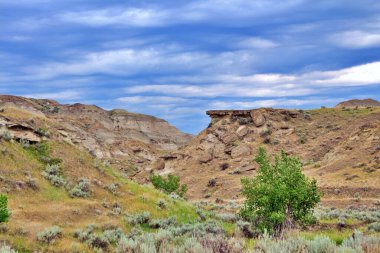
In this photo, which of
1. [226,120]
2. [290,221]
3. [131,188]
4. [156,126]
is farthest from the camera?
[156,126]

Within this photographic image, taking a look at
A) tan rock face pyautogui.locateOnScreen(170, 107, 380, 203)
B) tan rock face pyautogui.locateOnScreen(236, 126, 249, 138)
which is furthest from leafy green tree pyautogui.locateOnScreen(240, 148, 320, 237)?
tan rock face pyautogui.locateOnScreen(236, 126, 249, 138)

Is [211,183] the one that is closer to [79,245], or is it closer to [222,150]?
[222,150]

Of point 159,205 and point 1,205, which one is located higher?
point 1,205

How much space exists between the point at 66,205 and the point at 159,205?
6.50m

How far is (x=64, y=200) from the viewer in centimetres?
2270

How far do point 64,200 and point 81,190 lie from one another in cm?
195

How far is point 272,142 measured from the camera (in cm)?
8144

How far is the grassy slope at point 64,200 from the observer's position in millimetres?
18344

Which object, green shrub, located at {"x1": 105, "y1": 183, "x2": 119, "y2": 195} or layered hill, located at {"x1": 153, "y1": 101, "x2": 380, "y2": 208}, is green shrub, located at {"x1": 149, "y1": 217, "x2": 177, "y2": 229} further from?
layered hill, located at {"x1": 153, "y1": 101, "x2": 380, "y2": 208}

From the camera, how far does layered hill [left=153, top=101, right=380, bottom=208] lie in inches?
2133

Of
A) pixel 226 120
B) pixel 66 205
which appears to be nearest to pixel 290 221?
pixel 66 205

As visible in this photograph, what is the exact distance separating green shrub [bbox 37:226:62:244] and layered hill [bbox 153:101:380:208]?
35.8 metres

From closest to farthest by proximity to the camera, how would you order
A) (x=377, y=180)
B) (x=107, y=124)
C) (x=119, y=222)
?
(x=119, y=222), (x=377, y=180), (x=107, y=124)

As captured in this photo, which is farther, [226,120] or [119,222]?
[226,120]
